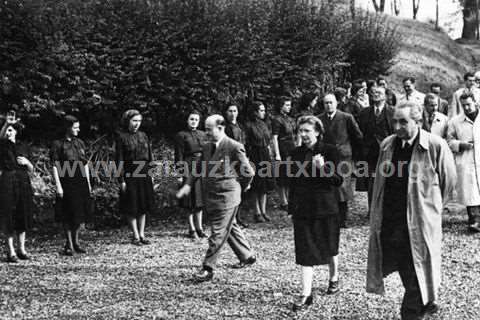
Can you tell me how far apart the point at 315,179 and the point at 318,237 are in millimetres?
597

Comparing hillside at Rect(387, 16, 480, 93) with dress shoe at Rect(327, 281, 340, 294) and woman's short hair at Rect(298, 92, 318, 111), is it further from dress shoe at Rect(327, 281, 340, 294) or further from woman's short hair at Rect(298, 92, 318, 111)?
dress shoe at Rect(327, 281, 340, 294)

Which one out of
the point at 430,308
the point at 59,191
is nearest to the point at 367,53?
the point at 59,191

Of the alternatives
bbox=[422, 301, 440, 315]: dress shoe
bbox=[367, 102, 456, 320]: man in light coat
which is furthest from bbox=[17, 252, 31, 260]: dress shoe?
bbox=[422, 301, 440, 315]: dress shoe

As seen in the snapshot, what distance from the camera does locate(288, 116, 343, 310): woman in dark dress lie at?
243 inches

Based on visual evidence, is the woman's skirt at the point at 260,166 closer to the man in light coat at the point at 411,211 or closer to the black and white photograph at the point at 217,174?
the black and white photograph at the point at 217,174

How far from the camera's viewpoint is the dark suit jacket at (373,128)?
964 cm

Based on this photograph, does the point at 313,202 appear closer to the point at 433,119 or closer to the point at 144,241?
the point at 144,241

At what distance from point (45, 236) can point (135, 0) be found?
4.54 m

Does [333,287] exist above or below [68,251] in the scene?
below

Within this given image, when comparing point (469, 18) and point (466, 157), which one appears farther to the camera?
point (469, 18)

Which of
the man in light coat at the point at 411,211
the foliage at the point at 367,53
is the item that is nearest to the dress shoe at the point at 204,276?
the man in light coat at the point at 411,211

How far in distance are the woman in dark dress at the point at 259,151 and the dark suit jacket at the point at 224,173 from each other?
135 inches

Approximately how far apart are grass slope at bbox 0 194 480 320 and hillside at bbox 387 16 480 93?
15249 millimetres

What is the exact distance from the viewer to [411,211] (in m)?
5.18
